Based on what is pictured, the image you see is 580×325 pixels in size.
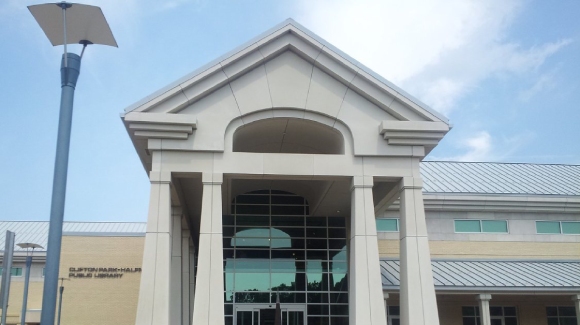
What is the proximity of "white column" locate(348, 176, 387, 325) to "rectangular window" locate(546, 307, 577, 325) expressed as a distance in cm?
1452

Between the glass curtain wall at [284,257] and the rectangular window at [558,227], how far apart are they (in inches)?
428

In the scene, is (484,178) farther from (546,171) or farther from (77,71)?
(77,71)

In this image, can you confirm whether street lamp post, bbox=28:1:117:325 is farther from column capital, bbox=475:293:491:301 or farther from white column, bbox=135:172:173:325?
column capital, bbox=475:293:491:301

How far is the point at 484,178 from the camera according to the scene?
34.0m

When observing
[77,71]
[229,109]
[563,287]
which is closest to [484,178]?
[563,287]

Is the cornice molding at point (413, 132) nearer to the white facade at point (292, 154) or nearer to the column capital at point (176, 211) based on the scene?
the white facade at point (292, 154)

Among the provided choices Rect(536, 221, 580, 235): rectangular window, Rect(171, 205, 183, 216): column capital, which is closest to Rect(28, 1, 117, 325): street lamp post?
Rect(171, 205, 183, 216): column capital

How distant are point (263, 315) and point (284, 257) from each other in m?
2.50

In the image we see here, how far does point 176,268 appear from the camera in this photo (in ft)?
78.3

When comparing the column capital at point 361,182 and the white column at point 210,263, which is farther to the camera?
the column capital at point 361,182

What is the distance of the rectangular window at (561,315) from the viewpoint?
2897 centimetres

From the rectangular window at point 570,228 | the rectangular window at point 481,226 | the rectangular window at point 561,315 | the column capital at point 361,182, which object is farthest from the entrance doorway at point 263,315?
the rectangular window at point 570,228

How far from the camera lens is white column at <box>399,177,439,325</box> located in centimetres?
1827

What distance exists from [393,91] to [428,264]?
18.1 feet
